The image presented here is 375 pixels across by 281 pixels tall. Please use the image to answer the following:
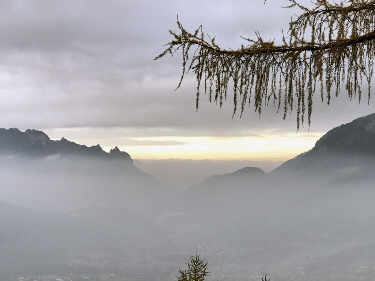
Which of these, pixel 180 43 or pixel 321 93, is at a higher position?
pixel 180 43

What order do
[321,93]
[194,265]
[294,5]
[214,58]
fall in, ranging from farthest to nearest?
1. [194,265]
2. [294,5]
3. [214,58]
4. [321,93]

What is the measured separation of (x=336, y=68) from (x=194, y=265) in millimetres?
16019

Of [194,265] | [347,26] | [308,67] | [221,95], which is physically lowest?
[194,265]

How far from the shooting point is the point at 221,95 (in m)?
5.73

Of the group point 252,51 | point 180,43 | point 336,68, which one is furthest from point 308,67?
point 180,43

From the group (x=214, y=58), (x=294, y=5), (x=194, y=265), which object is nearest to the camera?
(x=214, y=58)

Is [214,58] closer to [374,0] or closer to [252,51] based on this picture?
[252,51]

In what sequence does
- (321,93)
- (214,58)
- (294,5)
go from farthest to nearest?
(294,5), (214,58), (321,93)

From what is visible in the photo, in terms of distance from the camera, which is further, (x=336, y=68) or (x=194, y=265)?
(x=194, y=265)

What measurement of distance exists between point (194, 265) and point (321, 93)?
16.1 m

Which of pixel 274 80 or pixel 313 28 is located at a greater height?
pixel 313 28

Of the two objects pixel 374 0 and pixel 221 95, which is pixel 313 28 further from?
pixel 221 95

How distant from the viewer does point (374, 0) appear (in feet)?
19.6

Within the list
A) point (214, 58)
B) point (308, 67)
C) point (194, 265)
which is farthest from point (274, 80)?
point (194, 265)
